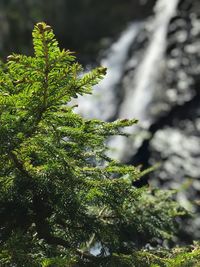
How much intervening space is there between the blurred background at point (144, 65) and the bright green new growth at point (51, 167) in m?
1.49

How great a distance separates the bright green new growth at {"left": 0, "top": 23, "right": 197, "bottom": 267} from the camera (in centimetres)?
165

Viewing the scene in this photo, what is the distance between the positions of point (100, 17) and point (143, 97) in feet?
16.5

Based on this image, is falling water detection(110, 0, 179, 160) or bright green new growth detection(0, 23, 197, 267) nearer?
bright green new growth detection(0, 23, 197, 267)

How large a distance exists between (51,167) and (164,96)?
589cm

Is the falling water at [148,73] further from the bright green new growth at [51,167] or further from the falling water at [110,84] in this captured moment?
the bright green new growth at [51,167]

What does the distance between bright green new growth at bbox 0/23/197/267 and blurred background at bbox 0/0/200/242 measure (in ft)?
4.90

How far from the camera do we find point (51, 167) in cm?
178

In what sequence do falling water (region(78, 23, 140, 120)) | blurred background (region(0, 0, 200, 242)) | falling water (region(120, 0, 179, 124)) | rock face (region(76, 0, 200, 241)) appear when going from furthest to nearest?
falling water (region(78, 23, 140, 120)) < falling water (region(120, 0, 179, 124)) < blurred background (region(0, 0, 200, 242)) < rock face (region(76, 0, 200, 241))

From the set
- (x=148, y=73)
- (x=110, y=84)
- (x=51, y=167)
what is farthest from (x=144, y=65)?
(x=51, y=167)

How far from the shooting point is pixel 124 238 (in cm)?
220

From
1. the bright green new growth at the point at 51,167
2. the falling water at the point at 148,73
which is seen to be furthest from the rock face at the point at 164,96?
the bright green new growth at the point at 51,167

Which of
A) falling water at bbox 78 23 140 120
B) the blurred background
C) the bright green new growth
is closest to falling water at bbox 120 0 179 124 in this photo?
the blurred background

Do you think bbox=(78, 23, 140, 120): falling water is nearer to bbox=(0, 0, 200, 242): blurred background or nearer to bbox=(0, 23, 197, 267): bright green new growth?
bbox=(0, 0, 200, 242): blurred background

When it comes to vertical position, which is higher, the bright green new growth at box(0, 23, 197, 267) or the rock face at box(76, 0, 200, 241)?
the rock face at box(76, 0, 200, 241)
